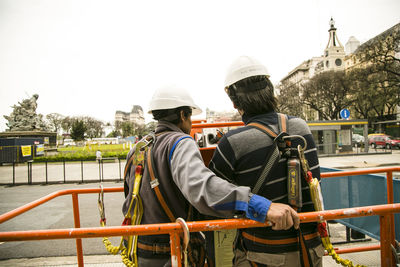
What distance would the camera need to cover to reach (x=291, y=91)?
4000 centimetres

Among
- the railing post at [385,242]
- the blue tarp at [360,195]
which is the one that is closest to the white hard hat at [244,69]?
the railing post at [385,242]

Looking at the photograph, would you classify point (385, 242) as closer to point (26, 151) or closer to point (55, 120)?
point (26, 151)

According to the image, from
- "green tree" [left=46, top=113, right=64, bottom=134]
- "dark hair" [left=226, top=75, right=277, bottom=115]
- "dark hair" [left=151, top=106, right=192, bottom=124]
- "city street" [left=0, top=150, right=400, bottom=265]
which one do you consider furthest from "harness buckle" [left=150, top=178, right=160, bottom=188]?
"green tree" [left=46, top=113, right=64, bottom=134]

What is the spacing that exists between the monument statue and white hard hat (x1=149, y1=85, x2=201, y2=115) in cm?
3594

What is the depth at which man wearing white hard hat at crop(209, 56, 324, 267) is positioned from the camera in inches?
53.4

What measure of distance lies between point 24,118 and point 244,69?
37357 millimetres

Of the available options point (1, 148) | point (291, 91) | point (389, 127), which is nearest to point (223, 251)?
point (1, 148)

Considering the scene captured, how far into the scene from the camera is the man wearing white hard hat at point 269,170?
4.45 feet

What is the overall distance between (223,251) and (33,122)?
121 ft

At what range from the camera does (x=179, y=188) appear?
1444mm

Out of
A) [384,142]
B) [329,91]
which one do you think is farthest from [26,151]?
[329,91]

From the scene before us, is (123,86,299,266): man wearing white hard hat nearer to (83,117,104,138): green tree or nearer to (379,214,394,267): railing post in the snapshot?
(379,214,394,267): railing post

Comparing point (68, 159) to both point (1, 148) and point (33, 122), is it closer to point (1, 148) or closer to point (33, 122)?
point (1, 148)

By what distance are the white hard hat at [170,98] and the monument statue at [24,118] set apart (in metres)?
35.9
